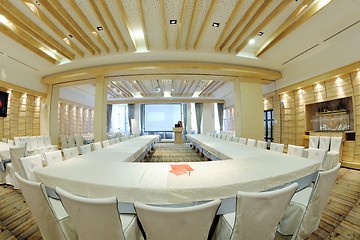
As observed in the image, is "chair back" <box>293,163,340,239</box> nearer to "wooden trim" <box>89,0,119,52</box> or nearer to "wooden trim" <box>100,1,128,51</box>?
"wooden trim" <box>100,1,128,51</box>

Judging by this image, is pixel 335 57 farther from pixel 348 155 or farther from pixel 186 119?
pixel 186 119

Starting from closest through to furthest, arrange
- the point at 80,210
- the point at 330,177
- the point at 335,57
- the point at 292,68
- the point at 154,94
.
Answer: the point at 80,210 → the point at 330,177 → the point at 335,57 → the point at 292,68 → the point at 154,94

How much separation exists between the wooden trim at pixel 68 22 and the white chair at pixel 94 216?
3.70 meters

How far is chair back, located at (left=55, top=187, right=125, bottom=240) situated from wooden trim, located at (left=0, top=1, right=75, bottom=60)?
4.21m

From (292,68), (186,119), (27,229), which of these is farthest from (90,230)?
(186,119)

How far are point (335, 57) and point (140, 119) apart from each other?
1298 centimetres

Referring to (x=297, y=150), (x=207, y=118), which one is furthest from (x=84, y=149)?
(x=207, y=118)

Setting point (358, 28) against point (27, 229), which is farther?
point (358, 28)

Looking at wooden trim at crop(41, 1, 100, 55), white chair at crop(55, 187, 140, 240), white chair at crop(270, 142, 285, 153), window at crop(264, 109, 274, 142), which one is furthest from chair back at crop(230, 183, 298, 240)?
window at crop(264, 109, 274, 142)

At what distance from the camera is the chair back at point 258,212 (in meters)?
0.96

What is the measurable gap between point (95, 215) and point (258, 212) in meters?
0.96

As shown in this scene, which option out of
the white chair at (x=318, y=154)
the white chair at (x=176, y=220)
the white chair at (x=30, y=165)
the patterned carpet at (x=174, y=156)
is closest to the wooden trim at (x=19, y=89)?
the patterned carpet at (x=174, y=156)

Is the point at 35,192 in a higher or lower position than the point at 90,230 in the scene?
higher

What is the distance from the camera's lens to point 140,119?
14820 mm
